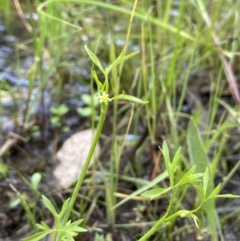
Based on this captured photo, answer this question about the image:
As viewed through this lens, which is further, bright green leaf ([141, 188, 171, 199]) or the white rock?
the white rock

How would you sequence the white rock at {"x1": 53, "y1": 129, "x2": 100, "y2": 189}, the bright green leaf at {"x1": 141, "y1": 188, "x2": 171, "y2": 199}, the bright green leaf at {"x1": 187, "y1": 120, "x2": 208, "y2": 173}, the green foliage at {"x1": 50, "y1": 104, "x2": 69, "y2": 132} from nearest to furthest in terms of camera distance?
the bright green leaf at {"x1": 141, "y1": 188, "x2": 171, "y2": 199}, the bright green leaf at {"x1": 187, "y1": 120, "x2": 208, "y2": 173}, the white rock at {"x1": 53, "y1": 129, "x2": 100, "y2": 189}, the green foliage at {"x1": 50, "y1": 104, "x2": 69, "y2": 132}

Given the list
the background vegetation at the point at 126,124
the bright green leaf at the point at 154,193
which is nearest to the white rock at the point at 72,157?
the background vegetation at the point at 126,124

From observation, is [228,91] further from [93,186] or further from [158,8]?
[93,186]

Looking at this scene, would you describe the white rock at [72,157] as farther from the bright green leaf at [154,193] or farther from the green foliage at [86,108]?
the bright green leaf at [154,193]

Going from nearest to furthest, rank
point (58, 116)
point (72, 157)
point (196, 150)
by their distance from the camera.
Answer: point (196, 150)
point (72, 157)
point (58, 116)

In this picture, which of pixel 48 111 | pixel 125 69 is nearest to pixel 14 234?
pixel 48 111

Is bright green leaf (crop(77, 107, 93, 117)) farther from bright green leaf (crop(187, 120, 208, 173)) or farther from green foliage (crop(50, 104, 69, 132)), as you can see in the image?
bright green leaf (crop(187, 120, 208, 173))

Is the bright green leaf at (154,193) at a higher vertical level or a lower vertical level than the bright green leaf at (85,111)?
higher

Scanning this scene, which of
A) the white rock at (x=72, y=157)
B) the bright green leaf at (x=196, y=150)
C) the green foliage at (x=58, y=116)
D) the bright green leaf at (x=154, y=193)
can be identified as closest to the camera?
the bright green leaf at (x=154, y=193)

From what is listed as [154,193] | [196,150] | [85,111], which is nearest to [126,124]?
[85,111]

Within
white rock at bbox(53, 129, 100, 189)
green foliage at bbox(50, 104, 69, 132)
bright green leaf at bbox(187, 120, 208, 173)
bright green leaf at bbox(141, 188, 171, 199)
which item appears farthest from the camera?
green foliage at bbox(50, 104, 69, 132)

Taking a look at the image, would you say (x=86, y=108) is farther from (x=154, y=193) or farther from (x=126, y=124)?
(x=154, y=193)

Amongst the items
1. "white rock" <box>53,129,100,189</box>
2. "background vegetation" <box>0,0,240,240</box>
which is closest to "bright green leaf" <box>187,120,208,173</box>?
"background vegetation" <box>0,0,240,240</box>
